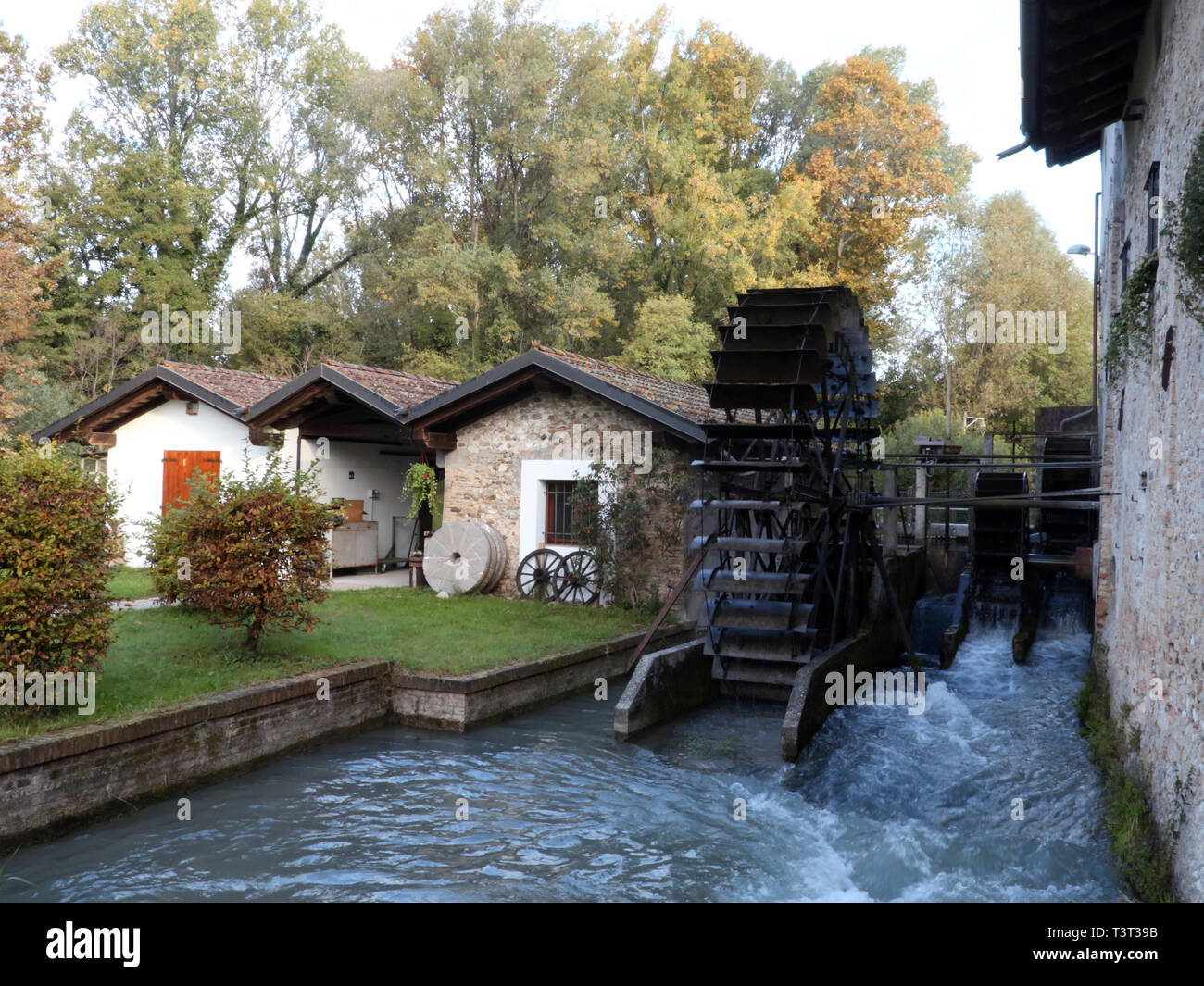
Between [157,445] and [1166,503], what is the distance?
15734mm

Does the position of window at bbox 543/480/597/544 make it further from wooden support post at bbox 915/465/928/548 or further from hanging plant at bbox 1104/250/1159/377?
hanging plant at bbox 1104/250/1159/377

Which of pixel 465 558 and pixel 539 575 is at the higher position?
pixel 465 558

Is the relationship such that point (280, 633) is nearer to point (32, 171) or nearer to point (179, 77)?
point (32, 171)

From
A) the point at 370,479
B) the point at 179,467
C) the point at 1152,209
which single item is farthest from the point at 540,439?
the point at 1152,209

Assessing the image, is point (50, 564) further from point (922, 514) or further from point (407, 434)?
point (922, 514)

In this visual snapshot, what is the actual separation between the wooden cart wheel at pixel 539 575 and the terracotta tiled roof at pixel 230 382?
18.3 ft

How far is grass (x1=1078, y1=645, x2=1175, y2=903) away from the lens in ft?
15.9

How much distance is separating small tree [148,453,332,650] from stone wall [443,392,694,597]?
17.5 feet

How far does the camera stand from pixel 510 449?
47.3ft

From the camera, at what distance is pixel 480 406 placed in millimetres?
14594

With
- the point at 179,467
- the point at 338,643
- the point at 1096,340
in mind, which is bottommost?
the point at 338,643

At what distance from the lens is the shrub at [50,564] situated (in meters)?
6.48

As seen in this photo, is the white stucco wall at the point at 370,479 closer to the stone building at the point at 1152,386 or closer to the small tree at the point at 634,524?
the small tree at the point at 634,524

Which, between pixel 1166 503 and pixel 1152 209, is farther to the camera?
pixel 1152 209
